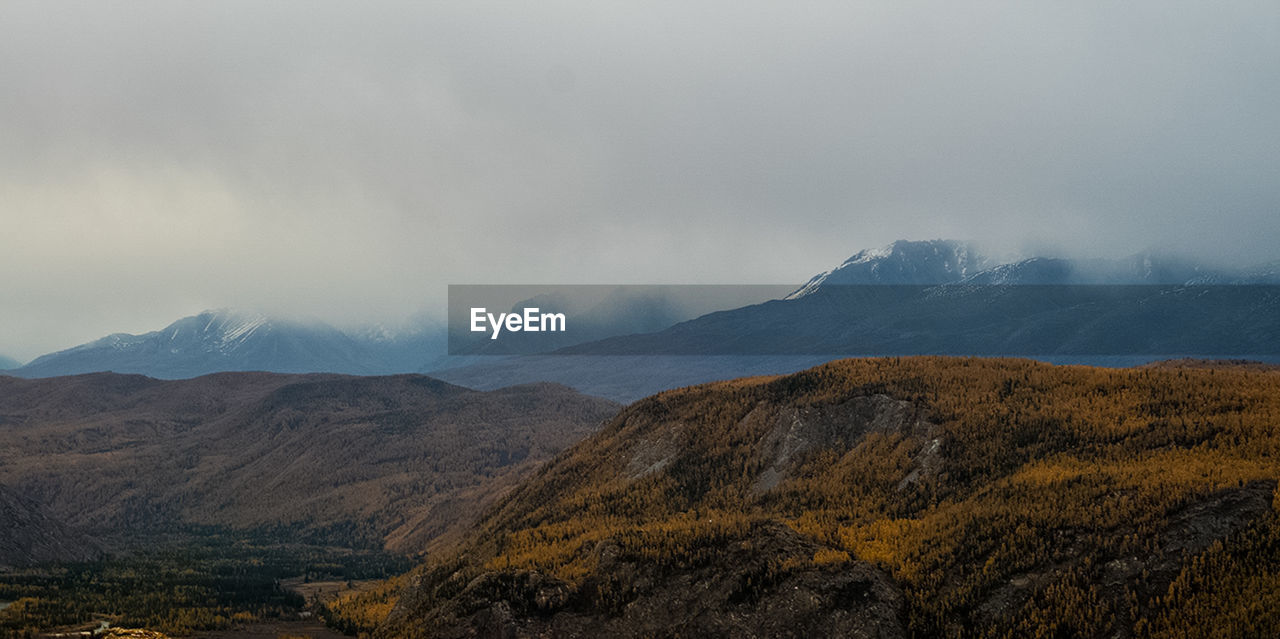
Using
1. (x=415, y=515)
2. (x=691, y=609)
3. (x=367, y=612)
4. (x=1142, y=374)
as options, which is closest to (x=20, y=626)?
(x=367, y=612)

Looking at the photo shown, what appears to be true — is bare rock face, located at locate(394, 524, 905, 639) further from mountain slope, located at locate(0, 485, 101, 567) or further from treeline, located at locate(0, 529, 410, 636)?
mountain slope, located at locate(0, 485, 101, 567)

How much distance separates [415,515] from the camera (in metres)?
158

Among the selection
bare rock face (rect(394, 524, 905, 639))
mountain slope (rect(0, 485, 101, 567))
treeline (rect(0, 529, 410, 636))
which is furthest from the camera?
mountain slope (rect(0, 485, 101, 567))

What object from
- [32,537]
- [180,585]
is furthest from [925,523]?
[32,537]

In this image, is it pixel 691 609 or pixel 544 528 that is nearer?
pixel 691 609

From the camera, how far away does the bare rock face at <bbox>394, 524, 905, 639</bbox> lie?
3319 cm

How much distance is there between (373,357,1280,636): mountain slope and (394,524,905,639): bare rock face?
86mm

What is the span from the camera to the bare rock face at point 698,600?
109 feet

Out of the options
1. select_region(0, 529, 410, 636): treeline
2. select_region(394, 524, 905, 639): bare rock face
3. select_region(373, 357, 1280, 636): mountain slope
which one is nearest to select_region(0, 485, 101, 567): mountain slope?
select_region(0, 529, 410, 636): treeline

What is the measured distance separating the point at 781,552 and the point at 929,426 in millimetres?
14996

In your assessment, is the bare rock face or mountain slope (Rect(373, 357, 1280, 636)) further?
the bare rock face

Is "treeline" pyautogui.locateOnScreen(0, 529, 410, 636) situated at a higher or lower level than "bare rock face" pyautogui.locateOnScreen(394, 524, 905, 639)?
lower

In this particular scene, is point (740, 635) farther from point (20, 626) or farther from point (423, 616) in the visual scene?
point (20, 626)

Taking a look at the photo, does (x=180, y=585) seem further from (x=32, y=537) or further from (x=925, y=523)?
(x=925, y=523)
